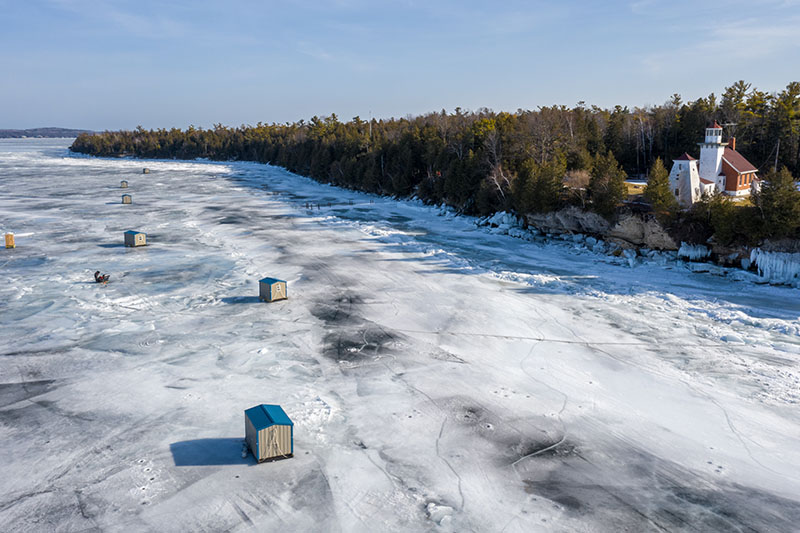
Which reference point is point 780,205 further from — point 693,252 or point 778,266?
point 693,252

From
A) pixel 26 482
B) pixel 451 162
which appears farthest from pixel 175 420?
pixel 451 162

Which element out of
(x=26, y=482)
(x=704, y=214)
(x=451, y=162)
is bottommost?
(x=26, y=482)

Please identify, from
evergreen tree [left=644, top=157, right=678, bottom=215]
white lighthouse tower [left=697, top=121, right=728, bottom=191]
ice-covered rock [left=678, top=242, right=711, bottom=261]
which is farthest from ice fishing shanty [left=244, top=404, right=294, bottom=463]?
white lighthouse tower [left=697, top=121, right=728, bottom=191]

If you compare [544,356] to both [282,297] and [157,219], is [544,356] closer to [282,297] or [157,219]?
[282,297]

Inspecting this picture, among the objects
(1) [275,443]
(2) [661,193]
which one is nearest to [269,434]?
(1) [275,443]

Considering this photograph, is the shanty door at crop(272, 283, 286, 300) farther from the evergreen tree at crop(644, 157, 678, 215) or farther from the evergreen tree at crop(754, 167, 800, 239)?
the evergreen tree at crop(754, 167, 800, 239)

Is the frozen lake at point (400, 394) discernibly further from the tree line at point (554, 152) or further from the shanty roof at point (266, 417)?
the tree line at point (554, 152)
